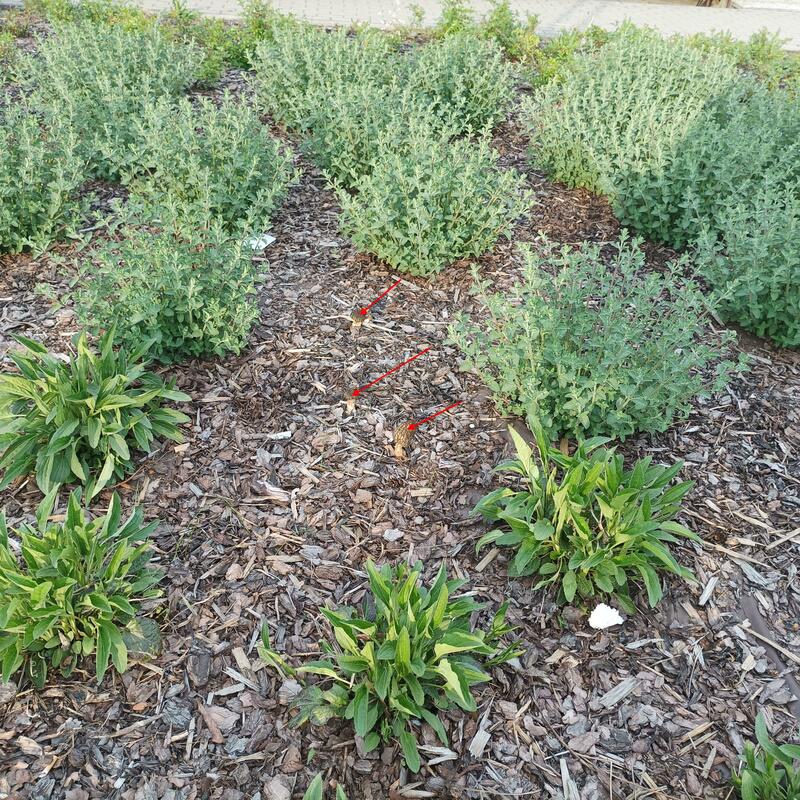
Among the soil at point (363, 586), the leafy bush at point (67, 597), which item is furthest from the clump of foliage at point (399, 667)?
the leafy bush at point (67, 597)

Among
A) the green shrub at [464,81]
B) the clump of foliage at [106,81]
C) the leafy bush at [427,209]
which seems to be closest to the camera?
the leafy bush at [427,209]

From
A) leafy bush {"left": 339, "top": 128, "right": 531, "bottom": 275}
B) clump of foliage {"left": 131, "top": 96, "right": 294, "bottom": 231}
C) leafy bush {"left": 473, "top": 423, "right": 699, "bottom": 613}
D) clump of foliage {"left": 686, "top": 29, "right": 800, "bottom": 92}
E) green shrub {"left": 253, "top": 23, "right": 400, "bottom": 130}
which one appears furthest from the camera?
clump of foliage {"left": 686, "top": 29, "right": 800, "bottom": 92}

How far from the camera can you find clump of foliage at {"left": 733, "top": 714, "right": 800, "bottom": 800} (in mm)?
2262

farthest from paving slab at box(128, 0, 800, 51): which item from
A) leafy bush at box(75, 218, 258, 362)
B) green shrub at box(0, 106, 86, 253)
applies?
leafy bush at box(75, 218, 258, 362)

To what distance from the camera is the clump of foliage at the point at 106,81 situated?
17.2 ft

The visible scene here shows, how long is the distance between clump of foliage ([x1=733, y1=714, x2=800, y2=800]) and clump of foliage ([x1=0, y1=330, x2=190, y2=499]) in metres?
2.79

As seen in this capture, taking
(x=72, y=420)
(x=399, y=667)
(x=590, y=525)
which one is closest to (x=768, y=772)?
(x=590, y=525)

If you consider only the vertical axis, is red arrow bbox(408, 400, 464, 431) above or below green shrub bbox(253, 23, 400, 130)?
below

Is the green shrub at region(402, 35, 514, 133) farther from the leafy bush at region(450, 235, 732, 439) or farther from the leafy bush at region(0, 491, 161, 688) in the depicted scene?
the leafy bush at region(0, 491, 161, 688)

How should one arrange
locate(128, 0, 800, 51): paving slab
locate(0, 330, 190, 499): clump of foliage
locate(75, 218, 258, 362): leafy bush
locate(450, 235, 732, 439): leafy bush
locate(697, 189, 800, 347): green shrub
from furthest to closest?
1. locate(128, 0, 800, 51): paving slab
2. locate(697, 189, 800, 347): green shrub
3. locate(75, 218, 258, 362): leafy bush
4. locate(450, 235, 732, 439): leafy bush
5. locate(0, 330, 190, 499): clump of foliage

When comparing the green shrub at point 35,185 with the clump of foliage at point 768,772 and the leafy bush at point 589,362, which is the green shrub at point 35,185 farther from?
the clump of foliage at point 768,772

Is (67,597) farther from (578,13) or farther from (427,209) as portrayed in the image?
(578,13)

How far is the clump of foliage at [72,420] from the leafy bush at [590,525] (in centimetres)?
172

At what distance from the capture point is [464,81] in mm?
6527
